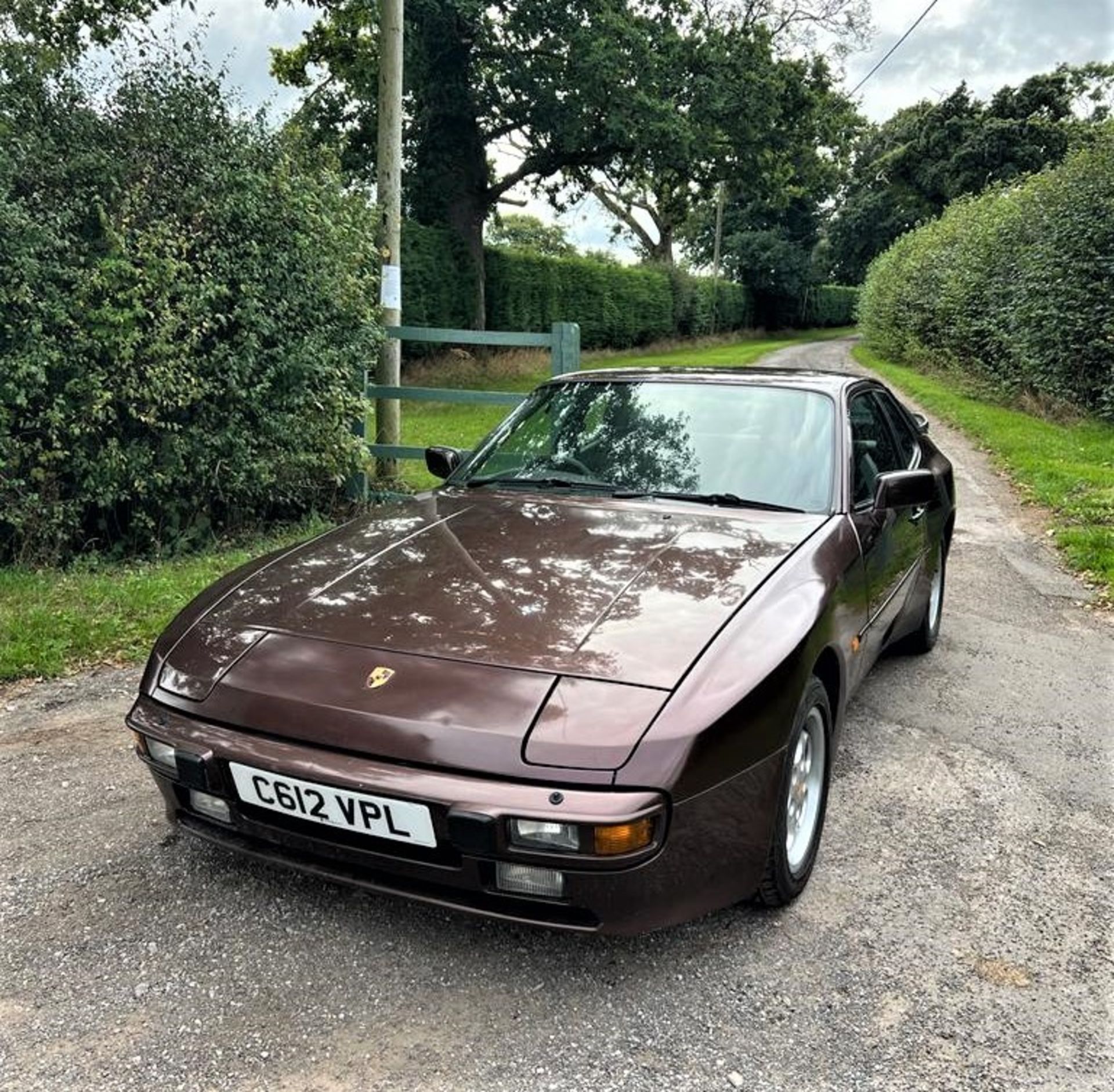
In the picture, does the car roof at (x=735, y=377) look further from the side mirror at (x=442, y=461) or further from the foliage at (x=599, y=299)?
the foliage at (x=599, y=299)

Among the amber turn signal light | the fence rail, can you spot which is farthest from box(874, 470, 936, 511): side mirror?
the fence rail

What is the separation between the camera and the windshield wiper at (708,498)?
3160 millimetres

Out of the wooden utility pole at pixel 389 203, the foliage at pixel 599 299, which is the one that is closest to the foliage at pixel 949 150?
the foliage at pixel 599 299

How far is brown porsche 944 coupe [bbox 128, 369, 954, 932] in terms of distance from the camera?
1.99m

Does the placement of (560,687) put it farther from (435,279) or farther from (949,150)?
(949,150)

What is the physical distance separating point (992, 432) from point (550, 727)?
1188cm

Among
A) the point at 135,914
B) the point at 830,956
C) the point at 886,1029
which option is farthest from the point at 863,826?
the point at 135,914

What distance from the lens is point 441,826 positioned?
1.99 meters

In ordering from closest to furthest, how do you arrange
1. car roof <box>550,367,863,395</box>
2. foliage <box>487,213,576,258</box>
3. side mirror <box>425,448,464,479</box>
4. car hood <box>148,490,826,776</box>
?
car hood <box>148,490,826,776</box>
car roof <box>550,367,863,395</box>
side mirror <box>425,448,464,479</box>
foliage <box>487,213,576,258</box>

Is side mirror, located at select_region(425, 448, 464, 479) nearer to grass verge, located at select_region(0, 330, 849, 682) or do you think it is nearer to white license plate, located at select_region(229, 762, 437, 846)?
grass verge, located at select_region(0, 330, 849, 682)

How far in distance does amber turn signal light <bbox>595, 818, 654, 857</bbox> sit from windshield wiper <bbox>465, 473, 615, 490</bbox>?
1639mm

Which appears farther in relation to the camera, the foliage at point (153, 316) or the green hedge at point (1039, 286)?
the green hedge at point (1039, 286)

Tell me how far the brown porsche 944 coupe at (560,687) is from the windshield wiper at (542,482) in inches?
1.4

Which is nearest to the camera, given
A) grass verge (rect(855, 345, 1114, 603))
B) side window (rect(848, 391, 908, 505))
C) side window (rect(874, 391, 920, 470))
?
side window (rect(848, 391, 908, 505))
